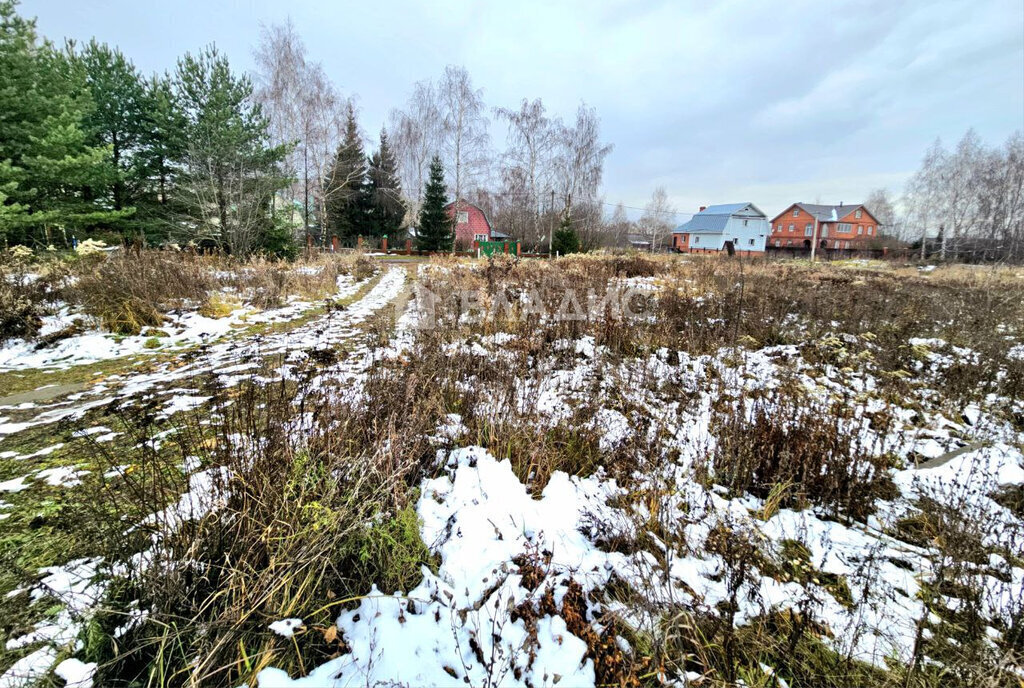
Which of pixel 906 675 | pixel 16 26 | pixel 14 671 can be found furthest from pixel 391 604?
pixel 16 26

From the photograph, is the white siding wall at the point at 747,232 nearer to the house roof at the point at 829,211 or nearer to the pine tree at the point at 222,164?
the house roof at the point at 829,211

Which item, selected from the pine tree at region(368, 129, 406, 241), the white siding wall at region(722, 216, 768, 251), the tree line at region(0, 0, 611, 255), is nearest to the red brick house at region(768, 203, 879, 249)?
the white siding wall at region(722, 216, 768, 251)

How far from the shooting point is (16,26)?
35.7 ft

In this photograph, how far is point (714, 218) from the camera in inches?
1852

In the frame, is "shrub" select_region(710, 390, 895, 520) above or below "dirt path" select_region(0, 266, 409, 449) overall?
below

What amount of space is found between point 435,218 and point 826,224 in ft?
170

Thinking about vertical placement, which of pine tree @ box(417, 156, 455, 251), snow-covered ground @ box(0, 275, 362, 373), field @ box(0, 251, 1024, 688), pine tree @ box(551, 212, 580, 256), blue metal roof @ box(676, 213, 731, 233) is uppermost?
blue metal roof @ box(676, 213, 731, 233)

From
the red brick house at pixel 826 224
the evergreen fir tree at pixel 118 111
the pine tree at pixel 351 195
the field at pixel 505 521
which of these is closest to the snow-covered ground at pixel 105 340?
the field at pixel 505 521

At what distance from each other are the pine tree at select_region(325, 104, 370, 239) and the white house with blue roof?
34324 millimetres

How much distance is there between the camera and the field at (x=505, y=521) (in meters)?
1.53

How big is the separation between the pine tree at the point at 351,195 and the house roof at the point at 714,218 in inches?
1471

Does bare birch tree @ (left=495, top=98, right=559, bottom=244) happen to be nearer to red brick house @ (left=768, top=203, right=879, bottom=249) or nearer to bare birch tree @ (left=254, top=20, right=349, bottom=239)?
bare birch tree @ (left=254, top=20, right=349, bottom=239)

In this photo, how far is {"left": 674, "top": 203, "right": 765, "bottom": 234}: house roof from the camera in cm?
4566

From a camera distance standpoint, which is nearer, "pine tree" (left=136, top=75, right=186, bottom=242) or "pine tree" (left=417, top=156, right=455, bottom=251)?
"pine tree" (left=136, top=75, right=186, bottom=242)
